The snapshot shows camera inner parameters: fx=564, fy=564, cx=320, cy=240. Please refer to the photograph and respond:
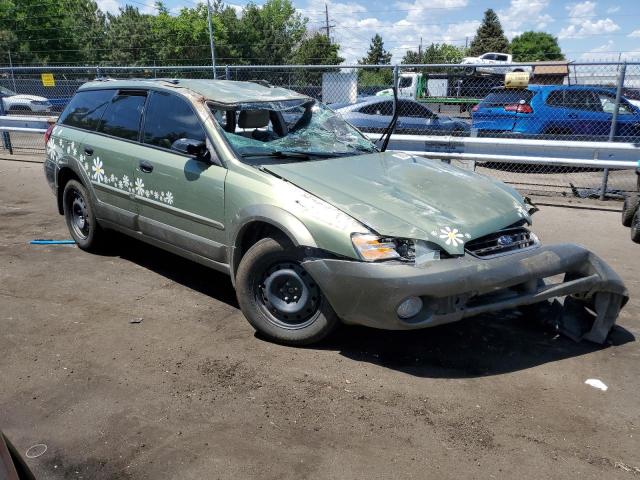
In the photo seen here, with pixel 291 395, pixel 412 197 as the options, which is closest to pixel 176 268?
pixel 291 395

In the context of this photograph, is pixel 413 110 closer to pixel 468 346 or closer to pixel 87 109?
pixel 87 109

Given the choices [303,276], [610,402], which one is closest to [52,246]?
[303,276]

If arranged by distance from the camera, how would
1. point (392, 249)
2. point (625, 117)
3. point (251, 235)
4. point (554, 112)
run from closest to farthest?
point (392, 249) < point (251, 235) < point (625, 117) < point (554, 112)

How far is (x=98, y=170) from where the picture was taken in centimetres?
530

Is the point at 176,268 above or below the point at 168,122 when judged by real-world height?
below

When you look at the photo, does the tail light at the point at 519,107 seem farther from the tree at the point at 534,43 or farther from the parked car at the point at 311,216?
the tree at the point at 534,43

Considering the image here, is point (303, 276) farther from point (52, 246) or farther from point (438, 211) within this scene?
point (52, 246)

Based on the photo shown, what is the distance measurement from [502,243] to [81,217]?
14.4 ft

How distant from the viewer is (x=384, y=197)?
3.75m

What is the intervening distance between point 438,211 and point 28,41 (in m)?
56.2

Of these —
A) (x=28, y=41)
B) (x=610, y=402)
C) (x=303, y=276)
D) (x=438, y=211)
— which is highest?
(x=28, y=41)

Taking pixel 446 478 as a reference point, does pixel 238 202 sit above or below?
above

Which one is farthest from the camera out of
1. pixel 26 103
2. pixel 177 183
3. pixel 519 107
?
pixel 26 103

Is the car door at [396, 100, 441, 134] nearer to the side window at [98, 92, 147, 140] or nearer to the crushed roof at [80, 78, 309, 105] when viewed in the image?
the crushed roof at [80, 78, 309, 105]
